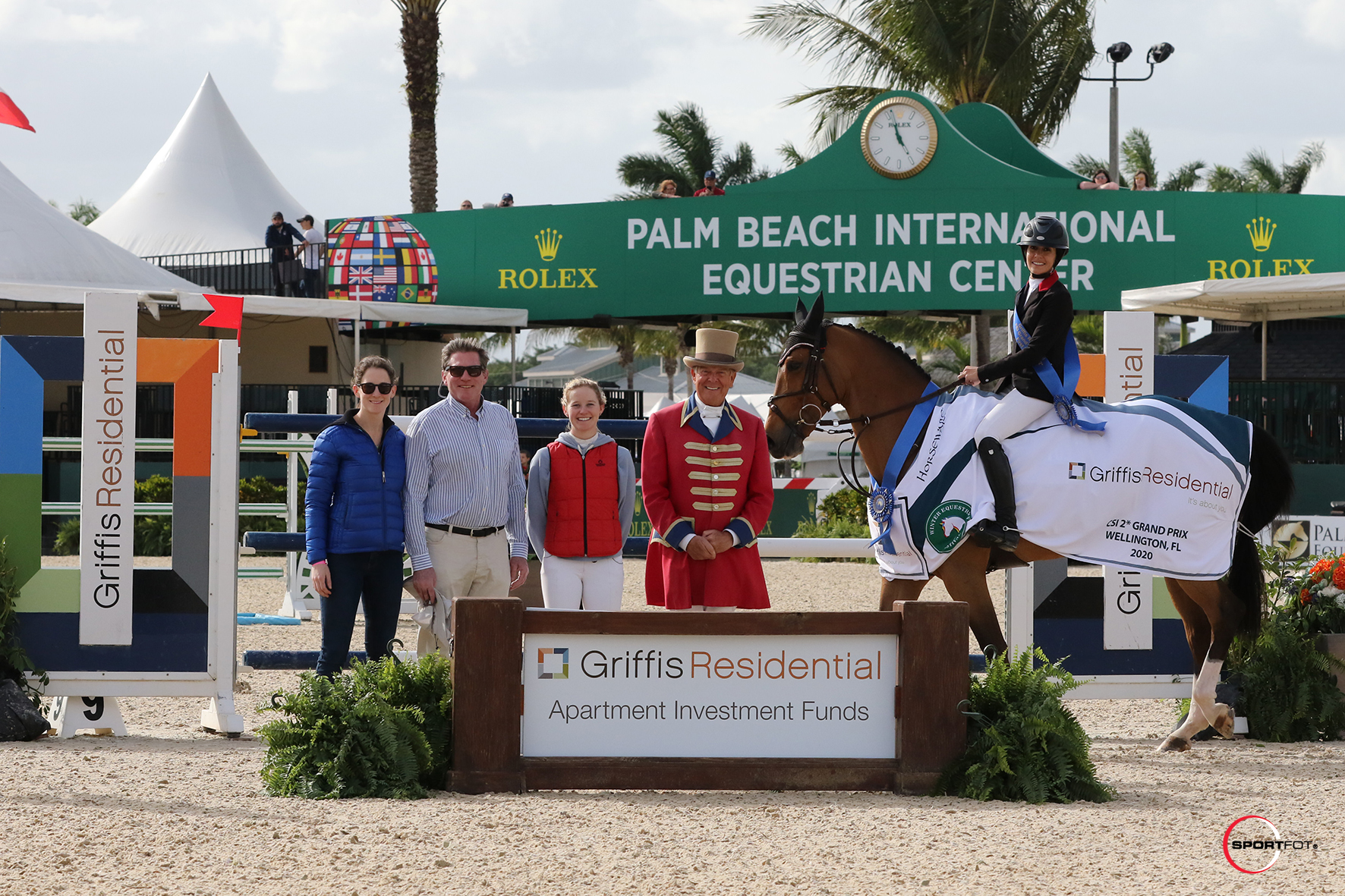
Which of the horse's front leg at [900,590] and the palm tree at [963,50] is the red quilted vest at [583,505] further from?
the palm tree at [963,50]

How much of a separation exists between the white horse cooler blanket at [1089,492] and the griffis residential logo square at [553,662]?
62.1 inches

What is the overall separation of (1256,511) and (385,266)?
15.4 m

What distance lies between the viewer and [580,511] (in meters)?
5.61

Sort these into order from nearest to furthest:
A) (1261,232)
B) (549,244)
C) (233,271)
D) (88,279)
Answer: (1261,232) → (549,244) → (88,279) → (233,271)

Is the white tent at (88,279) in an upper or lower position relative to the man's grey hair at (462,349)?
upper

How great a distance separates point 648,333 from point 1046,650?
3442 centimetres

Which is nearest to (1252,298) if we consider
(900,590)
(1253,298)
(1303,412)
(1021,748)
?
(1253,298)

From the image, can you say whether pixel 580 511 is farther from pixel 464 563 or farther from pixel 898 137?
pixel 898 137

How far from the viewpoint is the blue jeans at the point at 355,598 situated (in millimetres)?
5742

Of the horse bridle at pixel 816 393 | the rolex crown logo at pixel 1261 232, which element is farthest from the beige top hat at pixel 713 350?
the rolex crown logo at pixel 1261 232

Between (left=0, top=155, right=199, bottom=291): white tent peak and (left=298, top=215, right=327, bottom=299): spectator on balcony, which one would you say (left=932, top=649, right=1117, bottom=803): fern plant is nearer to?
(left=0, top=155, right=199, bottom=291): white tent peak

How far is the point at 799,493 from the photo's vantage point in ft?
60.1

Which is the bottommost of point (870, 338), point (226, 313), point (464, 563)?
point (464, 563)

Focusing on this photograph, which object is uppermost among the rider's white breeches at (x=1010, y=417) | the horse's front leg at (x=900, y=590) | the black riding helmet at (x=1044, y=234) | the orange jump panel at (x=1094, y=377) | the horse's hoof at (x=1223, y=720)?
the black riding helmet at (x=1044, y=234)
